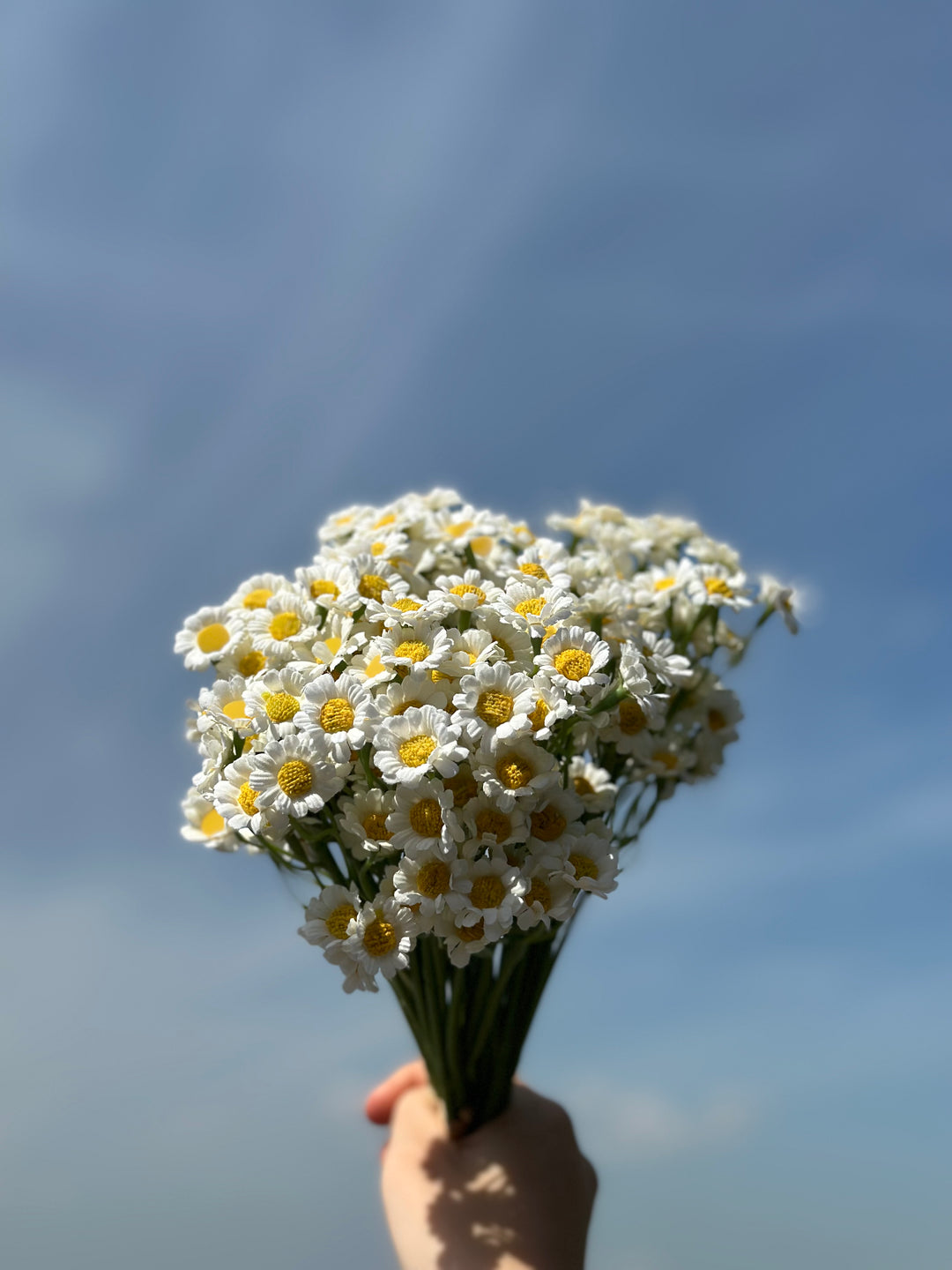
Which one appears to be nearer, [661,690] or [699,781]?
[661,690]

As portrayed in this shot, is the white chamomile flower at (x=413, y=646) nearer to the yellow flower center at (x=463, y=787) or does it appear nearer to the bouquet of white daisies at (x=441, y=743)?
the bouquet of white daisies at (x=441, y=743)

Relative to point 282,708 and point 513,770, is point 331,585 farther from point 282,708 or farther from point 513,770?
point 513,770

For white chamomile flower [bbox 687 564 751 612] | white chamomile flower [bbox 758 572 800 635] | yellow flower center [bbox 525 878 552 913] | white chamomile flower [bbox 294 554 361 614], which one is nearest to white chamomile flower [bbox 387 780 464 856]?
yellow flower center [bbox 525 878 552 913]

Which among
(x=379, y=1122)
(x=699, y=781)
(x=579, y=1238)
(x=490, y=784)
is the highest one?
(x=699, y=781)

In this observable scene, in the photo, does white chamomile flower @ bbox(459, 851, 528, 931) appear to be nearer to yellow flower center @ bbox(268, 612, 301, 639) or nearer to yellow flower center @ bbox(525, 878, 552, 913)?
yellow flower center @ bbox(525, 878, 552, 913)

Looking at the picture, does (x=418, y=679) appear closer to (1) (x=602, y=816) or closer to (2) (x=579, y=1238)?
(1) (x=602, y=816)

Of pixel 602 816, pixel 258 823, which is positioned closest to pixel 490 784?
pixel 258 823

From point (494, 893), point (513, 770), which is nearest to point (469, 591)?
point (513, 770)
